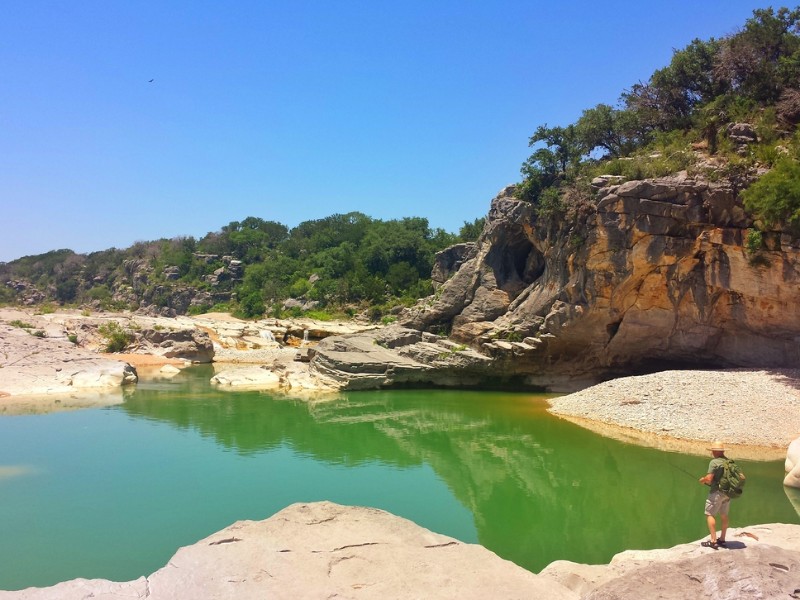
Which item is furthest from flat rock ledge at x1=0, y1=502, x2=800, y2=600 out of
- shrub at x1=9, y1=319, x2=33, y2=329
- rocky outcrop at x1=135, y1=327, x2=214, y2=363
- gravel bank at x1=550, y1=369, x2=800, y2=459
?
shrub at x1=9, y1=319, x2=33, y2=329

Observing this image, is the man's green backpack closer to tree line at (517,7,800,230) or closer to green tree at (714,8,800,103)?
tree line at (517,7,800,230)

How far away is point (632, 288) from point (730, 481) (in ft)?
58.7

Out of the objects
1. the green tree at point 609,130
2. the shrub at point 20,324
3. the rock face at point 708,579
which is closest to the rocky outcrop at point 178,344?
the shrub at point 20,324

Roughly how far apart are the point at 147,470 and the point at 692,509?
13728mm

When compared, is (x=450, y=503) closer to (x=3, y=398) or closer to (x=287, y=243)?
(x=3, y=398)

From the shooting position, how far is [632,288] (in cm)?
2531

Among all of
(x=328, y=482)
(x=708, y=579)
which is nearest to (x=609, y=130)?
(x=328, y=482)

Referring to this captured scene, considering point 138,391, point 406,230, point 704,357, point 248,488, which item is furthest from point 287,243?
point 248,488

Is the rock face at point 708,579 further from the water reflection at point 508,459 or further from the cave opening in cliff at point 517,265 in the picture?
the cave opening in cliff at point 517,265

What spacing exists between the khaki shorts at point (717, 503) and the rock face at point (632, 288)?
52.3 feet

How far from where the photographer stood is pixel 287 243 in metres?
73.8

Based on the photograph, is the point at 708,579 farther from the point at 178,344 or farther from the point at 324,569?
the point at 178,344

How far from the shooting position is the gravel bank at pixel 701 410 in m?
17.8

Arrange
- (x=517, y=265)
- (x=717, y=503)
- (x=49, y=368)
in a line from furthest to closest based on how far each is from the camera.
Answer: (x=517, y=265)
(x=49, y=368)
(x=717, y=503)
